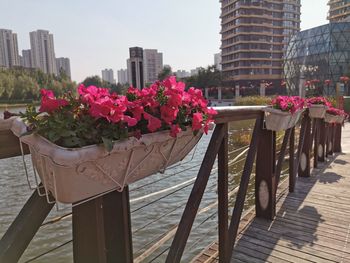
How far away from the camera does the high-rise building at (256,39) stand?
6278 cm

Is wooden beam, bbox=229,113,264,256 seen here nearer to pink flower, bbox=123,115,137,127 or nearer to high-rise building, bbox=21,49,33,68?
pink flower, bbox=123,115,137,127

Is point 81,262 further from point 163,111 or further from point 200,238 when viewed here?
point 200,238

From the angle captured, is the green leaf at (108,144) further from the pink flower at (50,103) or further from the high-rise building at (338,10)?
the high-rise building at (338,10)

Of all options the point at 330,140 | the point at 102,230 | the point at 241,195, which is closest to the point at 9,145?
the point at 102,230

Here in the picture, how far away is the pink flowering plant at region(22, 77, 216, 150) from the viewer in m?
0.90

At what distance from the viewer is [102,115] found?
935 millimetres

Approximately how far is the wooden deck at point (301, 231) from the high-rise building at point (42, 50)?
333 feet

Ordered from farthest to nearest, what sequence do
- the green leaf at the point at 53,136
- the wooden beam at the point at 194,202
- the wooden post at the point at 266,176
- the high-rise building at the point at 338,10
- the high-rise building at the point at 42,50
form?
1. the high-rise building at the point at 42,50
2. the high-rise building at the point at 338,10
3. the wooden post at the point at 266,176
4. the wooden beam at the point at 194,202
5. the green leaf at the point at 53,136

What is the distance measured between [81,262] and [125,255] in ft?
0.72

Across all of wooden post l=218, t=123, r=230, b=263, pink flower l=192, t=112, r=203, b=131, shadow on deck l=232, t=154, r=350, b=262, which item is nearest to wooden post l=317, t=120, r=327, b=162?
shadow on deck l=232, t=154, r=350, b=262

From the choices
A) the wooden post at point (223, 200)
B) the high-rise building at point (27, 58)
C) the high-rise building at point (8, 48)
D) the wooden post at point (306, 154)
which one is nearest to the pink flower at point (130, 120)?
the wooden post at point (223, 200)

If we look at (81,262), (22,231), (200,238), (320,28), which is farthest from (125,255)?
(320,28)

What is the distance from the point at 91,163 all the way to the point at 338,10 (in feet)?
296

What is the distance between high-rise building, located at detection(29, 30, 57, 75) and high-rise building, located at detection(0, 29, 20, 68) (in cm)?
513
